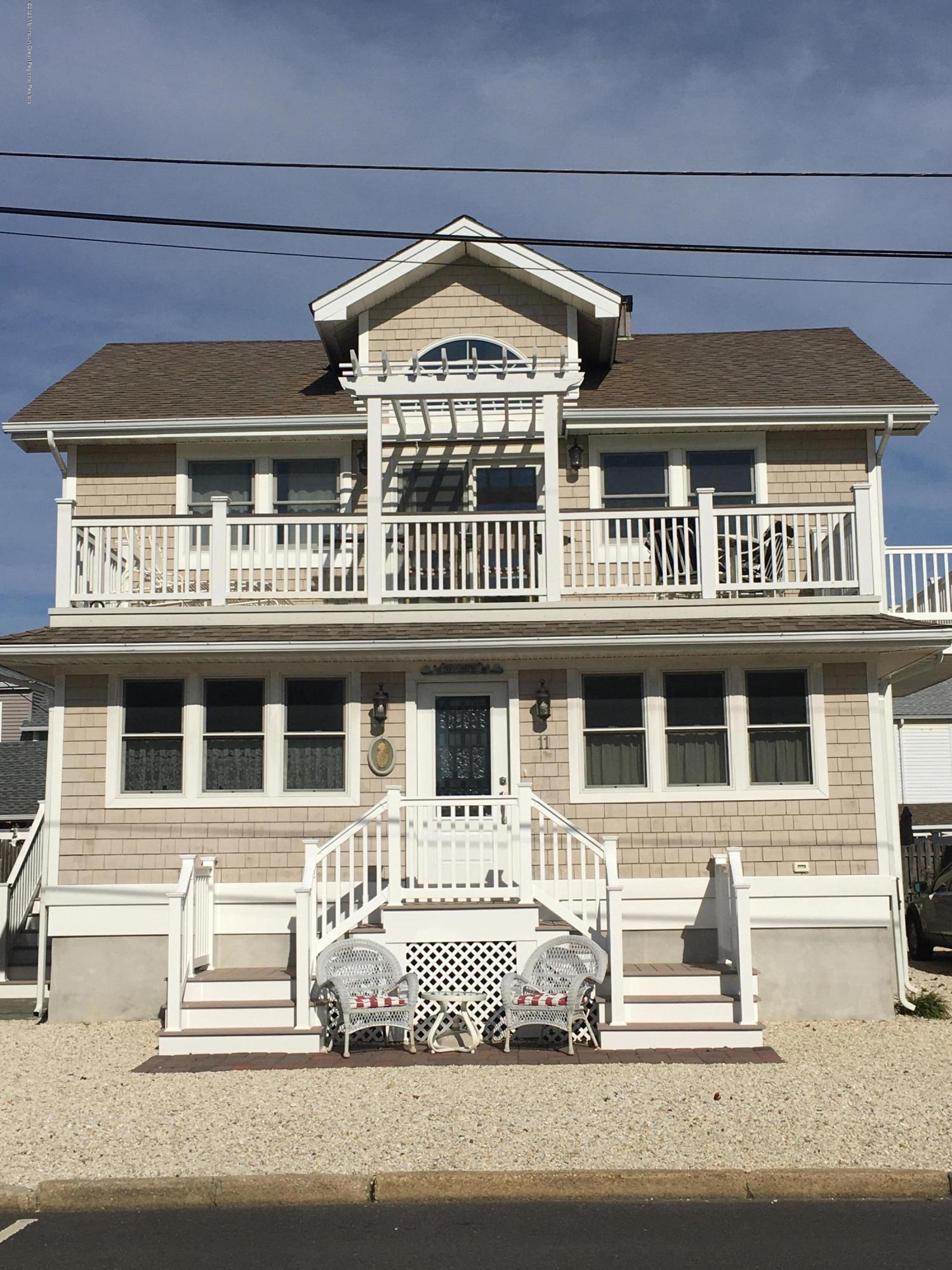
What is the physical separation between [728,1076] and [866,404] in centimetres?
873

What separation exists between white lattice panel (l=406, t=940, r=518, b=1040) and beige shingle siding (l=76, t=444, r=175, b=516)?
6.98m

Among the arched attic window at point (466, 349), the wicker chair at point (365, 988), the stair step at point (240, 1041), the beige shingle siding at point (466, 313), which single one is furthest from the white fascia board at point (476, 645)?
the beige shingle siding at point (466, 313)

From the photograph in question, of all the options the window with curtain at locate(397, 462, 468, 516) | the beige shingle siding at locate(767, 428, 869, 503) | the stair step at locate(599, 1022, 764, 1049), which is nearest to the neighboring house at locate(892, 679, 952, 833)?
the beige shingle siding at locate(767, 428, 869, 503)

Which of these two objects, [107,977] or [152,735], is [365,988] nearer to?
[107,977]

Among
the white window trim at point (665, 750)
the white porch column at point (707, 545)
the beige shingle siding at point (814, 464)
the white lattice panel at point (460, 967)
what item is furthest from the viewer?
the beige shingle siding at point (814, 464)

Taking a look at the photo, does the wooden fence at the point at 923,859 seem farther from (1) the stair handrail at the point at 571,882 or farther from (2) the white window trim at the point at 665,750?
(1) the stair handrail at the point at 571,882

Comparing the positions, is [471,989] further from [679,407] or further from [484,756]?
[679,407]

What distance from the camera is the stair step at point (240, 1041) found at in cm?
1098

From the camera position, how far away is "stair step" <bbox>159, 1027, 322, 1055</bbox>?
36.0ft

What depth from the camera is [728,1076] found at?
32.1 feet

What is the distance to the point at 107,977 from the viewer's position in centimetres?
1287

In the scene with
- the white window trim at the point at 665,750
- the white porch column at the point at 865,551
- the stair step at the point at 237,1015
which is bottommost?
the stair step at the point at 237,1015

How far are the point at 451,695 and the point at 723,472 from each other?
484 centimetres

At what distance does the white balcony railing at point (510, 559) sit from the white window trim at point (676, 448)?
3.46 ft
